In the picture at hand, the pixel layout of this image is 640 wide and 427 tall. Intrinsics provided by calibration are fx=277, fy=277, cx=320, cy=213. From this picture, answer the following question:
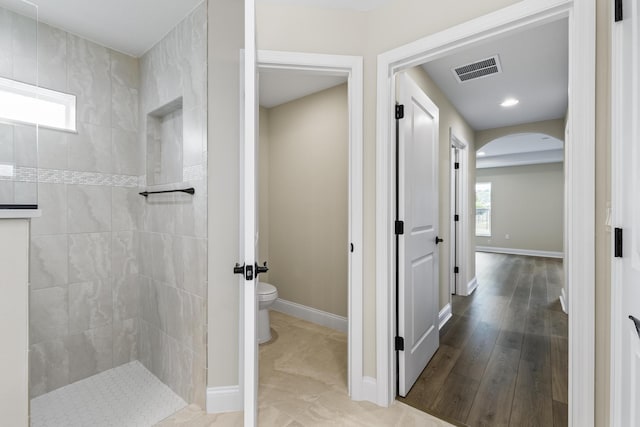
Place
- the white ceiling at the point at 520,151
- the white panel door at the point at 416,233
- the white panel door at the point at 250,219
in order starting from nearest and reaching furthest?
1. the white panel door at the point at 250,219
2. the white panel door at the point at 416,233
3. the white ceiling at the point at 520,151

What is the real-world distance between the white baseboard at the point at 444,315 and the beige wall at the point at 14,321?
308cm

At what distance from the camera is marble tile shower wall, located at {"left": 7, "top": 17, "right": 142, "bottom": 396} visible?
186cm

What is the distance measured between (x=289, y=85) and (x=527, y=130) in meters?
3.74

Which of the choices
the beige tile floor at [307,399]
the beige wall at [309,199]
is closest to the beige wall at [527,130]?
the beige wall at [309,199]

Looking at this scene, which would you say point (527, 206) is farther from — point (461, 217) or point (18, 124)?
point (18, 124)

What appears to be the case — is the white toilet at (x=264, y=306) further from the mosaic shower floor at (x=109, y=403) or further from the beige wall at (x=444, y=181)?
the beige wall at (x=444, y=181)

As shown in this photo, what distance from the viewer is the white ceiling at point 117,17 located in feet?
5.60

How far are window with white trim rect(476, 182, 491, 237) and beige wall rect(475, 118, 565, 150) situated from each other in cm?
449

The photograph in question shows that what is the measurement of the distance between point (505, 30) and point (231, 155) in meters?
1.55

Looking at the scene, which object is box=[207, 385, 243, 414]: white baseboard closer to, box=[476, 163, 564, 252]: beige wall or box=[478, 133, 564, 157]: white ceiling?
box=[478, 133, 564, 157]: white ceiling

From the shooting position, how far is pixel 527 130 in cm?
421

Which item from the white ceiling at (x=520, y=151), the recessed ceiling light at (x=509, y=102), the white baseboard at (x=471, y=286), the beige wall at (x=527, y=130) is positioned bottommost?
the white baseboard at (x=471, y=286)

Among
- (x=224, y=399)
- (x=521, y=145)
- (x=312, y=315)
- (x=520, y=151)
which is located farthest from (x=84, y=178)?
(x=520, y=151)

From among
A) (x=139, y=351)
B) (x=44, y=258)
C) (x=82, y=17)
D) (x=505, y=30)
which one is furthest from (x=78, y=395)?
(x=505, y=30)
